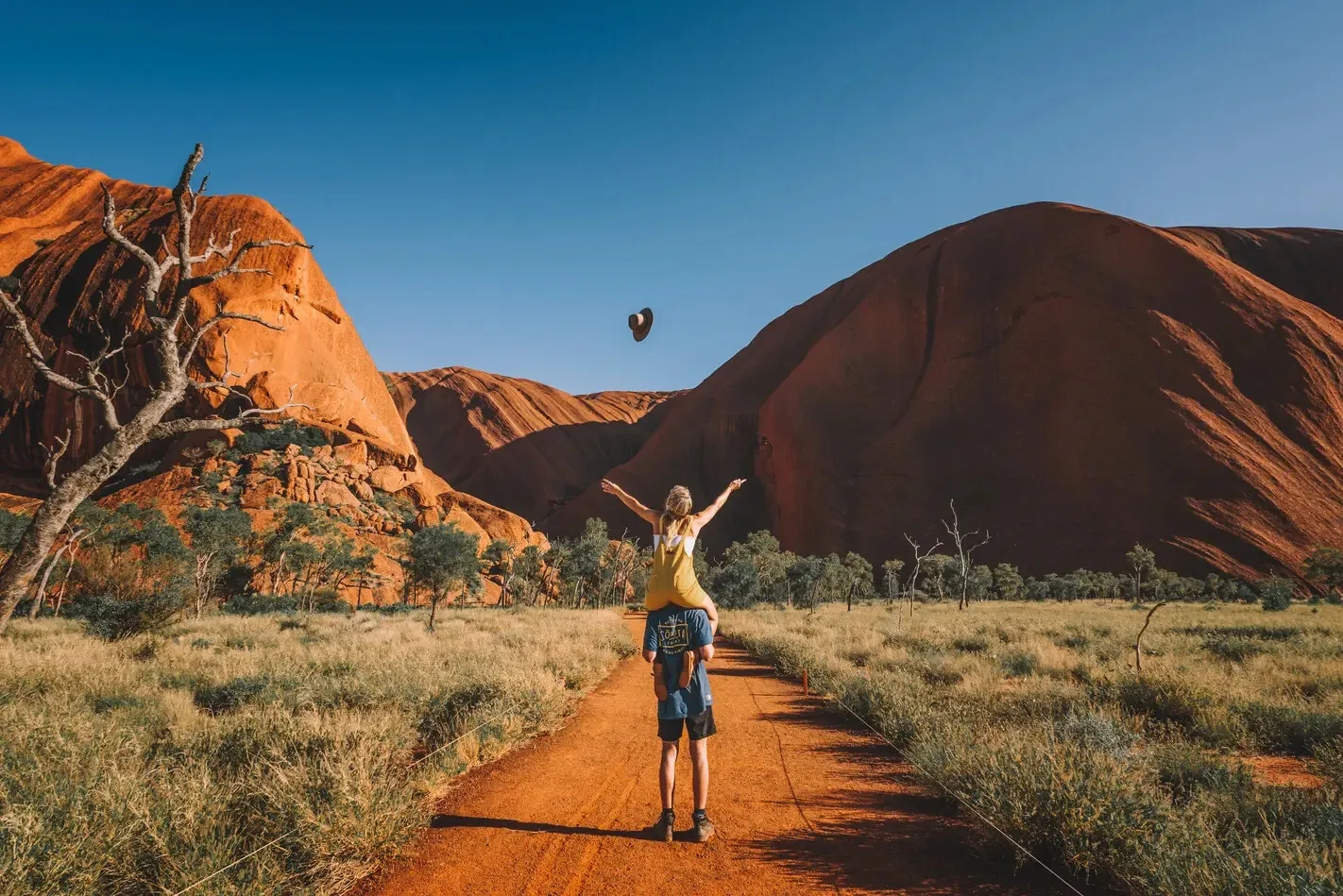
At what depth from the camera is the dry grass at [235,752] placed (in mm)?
2930

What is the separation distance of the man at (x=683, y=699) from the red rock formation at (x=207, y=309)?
45.4 meters

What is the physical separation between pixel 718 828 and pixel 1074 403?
195 feet

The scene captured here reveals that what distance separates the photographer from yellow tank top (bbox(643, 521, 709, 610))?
396 cm

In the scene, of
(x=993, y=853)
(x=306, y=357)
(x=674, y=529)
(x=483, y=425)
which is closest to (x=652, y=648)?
(x=674, y=529)

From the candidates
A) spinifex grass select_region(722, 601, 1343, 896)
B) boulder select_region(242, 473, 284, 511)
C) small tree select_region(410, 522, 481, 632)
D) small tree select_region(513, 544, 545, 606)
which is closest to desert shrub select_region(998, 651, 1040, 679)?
spinifex grass select_region(722, 601, 1343, 896)

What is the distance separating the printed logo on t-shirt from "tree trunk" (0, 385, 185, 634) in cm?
443

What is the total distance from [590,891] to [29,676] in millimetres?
8396

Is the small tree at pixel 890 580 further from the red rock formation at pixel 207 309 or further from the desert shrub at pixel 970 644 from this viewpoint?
the red rock formation at pixel 207 309

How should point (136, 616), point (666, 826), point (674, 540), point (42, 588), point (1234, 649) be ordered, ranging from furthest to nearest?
point (42, 588) < point (136, 616) < point (1234, 649) < point (674, 540) < point (666, 826)

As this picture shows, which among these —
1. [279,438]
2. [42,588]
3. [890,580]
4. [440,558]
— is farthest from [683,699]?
[279,438]

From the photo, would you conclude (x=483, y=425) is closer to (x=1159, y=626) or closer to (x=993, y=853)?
(x=1159, y=626)

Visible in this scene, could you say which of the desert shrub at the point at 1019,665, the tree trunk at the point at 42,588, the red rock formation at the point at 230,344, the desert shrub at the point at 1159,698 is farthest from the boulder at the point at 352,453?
the desert shrub at the point at 1159,698

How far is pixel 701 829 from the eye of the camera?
3855 millimetres

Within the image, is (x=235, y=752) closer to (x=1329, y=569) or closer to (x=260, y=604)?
(x=260, y=604)
